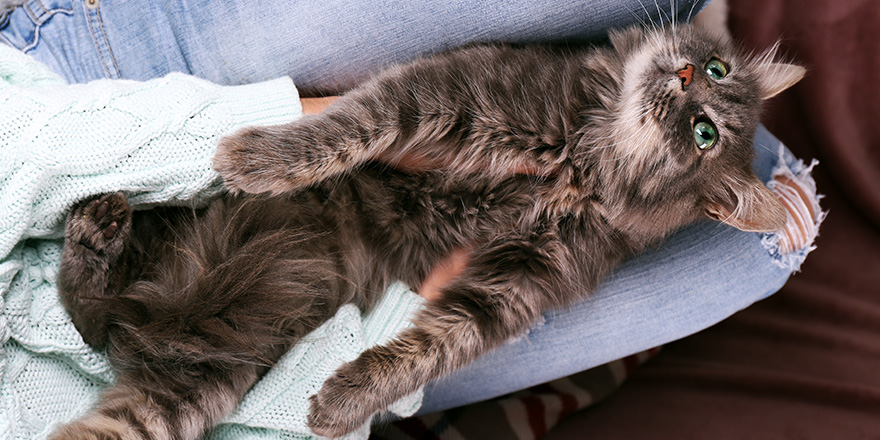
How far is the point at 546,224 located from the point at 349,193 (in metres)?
0.55

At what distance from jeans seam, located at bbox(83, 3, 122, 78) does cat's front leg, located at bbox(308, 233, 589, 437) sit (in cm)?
111

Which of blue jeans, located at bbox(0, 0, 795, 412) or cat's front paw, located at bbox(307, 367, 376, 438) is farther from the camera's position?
blue jeans, located at bbox(0, 0, 795, 412)

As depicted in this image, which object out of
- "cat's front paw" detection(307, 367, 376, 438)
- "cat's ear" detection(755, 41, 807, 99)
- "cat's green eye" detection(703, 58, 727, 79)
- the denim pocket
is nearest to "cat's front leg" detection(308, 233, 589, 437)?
"cat's front paw" detection(307, 367, 376, 438)

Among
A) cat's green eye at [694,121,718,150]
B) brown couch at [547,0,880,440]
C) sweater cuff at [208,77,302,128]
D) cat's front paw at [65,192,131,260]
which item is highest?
sweater cuff at [208,77,302,128]

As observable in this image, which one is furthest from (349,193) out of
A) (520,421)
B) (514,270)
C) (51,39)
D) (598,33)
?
(520,421)

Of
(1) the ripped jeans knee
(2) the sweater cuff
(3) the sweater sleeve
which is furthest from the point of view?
(1) the ripped jeans knee

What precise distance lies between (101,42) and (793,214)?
2196mm

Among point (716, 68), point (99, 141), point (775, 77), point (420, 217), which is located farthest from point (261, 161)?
point (775, 77)

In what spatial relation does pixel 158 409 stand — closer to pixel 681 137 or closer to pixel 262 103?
pixel 262 103

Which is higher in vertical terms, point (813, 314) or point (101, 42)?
point (101, 42)

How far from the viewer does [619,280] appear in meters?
1.77

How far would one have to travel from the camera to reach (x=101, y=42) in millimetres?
1620

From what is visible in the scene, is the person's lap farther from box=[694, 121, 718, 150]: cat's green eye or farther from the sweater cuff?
box=[694, 121, 718, 150]: cat's green eye

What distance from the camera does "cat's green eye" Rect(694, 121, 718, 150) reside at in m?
1.51
